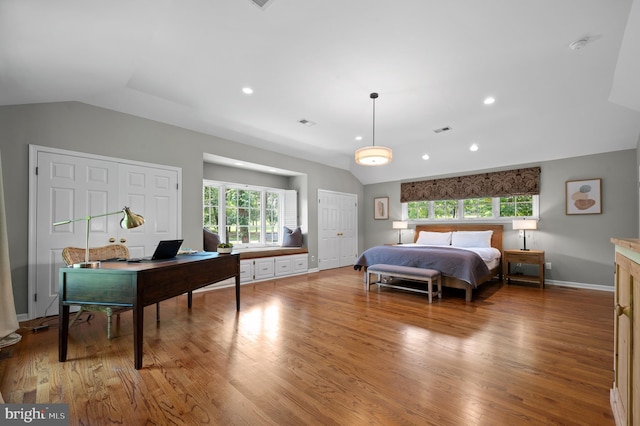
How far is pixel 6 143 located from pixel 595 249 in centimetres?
818

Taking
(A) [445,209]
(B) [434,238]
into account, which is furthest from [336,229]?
(A) [445,209]

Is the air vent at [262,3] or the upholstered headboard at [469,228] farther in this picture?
the upholstered headboard at [469,228]

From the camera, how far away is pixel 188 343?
2512mm

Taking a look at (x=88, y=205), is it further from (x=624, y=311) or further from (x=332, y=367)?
(x=624, y=311)

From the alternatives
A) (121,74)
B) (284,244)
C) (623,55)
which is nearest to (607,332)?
(623,55)

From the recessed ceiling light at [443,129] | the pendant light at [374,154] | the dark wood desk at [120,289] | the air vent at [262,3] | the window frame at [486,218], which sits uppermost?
the air vent at [262,3]

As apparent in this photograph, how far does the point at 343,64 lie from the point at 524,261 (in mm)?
4536

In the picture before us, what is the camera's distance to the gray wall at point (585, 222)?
443 cm

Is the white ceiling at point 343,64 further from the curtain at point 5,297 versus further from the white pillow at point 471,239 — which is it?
the white pillow at point 471,239

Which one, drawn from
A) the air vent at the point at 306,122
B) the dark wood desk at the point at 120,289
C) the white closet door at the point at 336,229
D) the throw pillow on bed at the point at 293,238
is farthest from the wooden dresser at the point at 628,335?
the white closet door at the point at 336,229

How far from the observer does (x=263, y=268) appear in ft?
17.7

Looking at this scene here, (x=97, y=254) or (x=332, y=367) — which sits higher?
(x=97, y=254)

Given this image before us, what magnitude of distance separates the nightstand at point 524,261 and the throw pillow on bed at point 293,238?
4.01 meters

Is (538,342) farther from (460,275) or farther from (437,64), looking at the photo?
(437,64)
